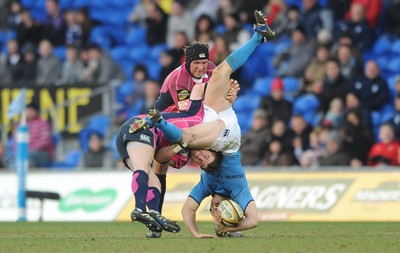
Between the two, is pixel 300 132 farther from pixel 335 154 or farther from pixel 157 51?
pixel 157 51

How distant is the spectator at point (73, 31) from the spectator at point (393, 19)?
264 inches

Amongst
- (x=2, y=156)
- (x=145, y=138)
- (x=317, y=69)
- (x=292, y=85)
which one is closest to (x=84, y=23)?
(x=2, y=156)

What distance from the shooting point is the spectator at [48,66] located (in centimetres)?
2164

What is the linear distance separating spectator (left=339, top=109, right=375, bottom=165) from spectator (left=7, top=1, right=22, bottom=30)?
9048 millimetres

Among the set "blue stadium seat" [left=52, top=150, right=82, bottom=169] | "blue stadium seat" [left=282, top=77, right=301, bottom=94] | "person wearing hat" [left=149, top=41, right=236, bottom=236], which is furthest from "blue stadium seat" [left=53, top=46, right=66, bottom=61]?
"person wearing hat" [left=149, top=41, right=236, bottom=236]

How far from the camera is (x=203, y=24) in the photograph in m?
20.1

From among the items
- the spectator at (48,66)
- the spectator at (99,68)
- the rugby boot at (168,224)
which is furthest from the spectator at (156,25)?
the rugby boot at (168,224)

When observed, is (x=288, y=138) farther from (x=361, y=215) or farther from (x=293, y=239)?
(x=293, y=239)

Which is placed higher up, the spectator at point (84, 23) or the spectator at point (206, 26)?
the spectator at point (206, 26)

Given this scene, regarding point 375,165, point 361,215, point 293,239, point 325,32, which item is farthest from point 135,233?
point 325,32

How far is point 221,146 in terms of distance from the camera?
437 inches

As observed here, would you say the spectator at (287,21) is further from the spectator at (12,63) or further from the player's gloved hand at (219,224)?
the player's gloved hand at (219,224)

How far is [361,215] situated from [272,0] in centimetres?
616

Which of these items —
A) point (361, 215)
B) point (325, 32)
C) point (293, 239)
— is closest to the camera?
point (293, 239)
